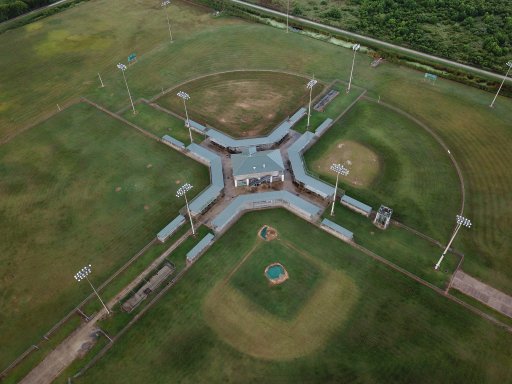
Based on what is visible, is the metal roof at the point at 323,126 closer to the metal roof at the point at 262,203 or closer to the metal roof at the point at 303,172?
the metal roof at the point at 303,172

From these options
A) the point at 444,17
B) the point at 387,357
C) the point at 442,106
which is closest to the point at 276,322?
the point at 387,357

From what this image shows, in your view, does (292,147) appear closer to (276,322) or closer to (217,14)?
(276,322)

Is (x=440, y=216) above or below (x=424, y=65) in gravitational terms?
below

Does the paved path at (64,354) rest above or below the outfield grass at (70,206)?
below

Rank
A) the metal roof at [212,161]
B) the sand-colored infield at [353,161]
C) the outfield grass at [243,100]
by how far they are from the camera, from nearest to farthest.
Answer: the metal roof at [212,161]
the sand-colored infield at [353,161]
the outfield grass at [243,100]

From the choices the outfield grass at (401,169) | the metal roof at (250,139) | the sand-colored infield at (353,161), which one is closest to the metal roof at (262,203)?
the outfield grass at (401,169)

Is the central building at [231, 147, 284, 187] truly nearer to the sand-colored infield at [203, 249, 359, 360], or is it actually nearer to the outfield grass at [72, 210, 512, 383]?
the outfield grass at [72, 210, 512, 383]

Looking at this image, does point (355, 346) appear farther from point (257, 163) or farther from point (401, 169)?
point (401, 169)

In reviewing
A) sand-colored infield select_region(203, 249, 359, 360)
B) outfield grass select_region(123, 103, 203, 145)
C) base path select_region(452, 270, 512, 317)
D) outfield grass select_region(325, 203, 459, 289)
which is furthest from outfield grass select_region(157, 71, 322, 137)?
base path select_region(452, 270, 512, 317)

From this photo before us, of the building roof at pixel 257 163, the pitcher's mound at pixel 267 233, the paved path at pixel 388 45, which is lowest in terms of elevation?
the pitcher's mound at pixel 267 233
